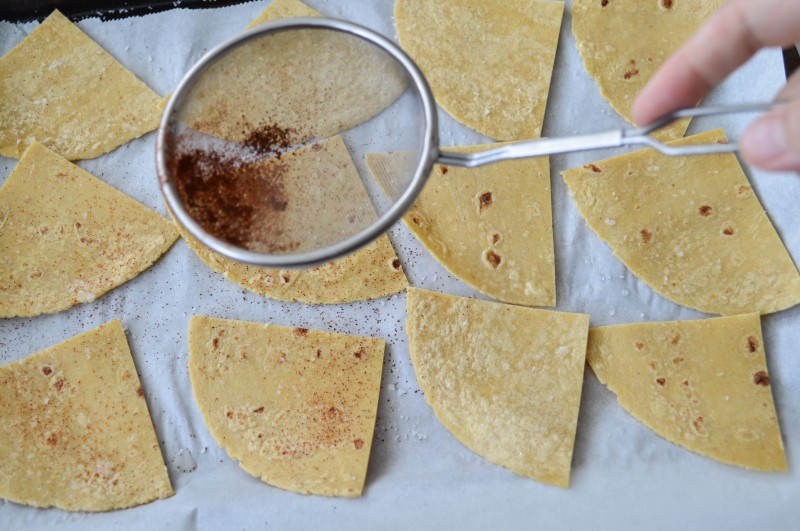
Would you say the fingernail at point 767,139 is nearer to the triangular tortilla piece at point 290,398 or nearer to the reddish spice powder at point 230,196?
the reddish spice powder at point 230,196

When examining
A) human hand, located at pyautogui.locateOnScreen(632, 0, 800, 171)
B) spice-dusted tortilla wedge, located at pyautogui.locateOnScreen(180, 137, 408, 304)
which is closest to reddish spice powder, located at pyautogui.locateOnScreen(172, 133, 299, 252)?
spice-dusted tortilla wedge, located at pyautogui.locateOnScreen(180, 137, 408, 304)

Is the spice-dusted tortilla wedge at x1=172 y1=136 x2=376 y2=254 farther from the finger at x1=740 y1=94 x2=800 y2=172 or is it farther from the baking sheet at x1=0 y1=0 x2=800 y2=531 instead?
the finger at x1=740 y1=94 x2=800 y2=172

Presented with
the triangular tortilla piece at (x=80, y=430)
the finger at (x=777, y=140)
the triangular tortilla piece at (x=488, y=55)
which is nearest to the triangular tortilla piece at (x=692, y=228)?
the triangular tortilla piece at (x=488, y=55)

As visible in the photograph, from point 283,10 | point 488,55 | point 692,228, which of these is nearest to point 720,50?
point 692,228

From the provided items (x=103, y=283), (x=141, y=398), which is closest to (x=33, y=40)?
(x=103, y=283)

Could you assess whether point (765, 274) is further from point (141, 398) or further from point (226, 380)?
point (141, 398)

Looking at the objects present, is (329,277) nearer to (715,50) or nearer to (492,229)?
(492,229)
